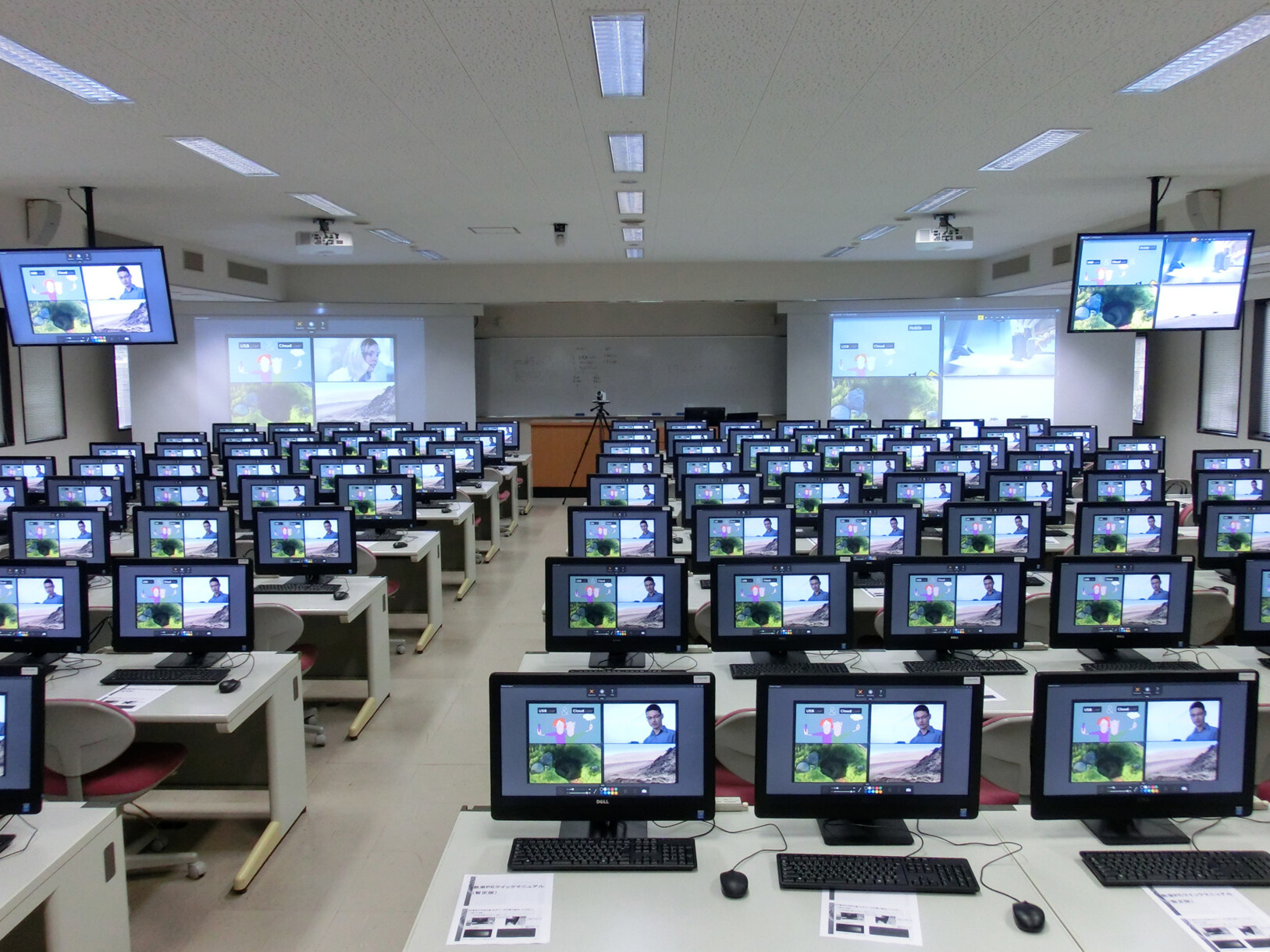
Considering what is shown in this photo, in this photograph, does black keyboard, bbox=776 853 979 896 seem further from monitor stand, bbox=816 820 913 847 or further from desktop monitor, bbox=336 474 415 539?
desktop monitor, bbox=336 474 415 539

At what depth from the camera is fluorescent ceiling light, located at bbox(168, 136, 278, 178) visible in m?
5.12

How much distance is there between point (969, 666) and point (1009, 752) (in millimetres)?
690

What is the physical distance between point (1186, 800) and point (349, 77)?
4.21 meters

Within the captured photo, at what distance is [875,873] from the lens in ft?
6.81

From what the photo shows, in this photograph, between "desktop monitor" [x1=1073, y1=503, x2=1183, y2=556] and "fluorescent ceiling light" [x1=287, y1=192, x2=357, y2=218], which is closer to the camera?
"desktop monitor" [x1=1073, y1=503, x2=1183, y2=556]

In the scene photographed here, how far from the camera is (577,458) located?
1215 centimetres

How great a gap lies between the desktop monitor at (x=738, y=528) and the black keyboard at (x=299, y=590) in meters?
1.97

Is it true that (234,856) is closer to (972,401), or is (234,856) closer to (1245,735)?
(1245,735)

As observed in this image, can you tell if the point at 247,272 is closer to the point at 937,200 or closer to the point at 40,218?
the point at 40,218

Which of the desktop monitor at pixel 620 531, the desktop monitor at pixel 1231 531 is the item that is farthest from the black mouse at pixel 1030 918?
the desktop monitor at pixel 1231 531

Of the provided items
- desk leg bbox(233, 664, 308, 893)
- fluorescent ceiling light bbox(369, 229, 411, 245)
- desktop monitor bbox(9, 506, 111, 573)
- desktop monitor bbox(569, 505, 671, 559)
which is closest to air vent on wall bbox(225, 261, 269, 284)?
fluorescent ceiling light bbox(369, 229, 411, 245)

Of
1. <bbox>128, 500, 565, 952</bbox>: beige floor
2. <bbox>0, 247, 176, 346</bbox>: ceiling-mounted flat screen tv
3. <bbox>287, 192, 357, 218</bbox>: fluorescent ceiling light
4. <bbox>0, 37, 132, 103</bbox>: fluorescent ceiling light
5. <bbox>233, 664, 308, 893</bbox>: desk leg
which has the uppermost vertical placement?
<bbox>287, 192, 357, 218</bbox>: fluorescent ceiling light

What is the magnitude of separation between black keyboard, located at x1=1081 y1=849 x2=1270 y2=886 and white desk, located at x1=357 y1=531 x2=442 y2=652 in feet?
14.5

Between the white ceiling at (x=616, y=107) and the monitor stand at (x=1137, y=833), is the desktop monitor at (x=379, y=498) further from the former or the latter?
the monitor stand at (x=1137, y=833)
